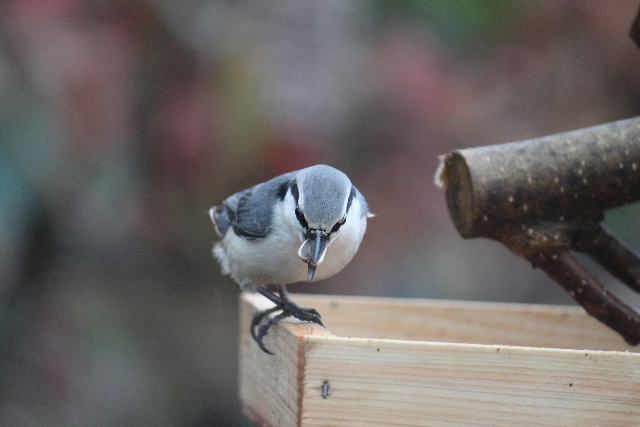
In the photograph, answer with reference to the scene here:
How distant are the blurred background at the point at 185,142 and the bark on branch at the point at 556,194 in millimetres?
942

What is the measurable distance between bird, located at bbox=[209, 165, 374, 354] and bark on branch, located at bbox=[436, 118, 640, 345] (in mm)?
256

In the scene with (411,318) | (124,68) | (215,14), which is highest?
(215,14)

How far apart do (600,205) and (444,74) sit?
114 cm

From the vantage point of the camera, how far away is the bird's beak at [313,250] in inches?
63.6

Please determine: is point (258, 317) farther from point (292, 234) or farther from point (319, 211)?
point (319, 211)

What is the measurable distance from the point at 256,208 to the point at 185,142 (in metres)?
0.69

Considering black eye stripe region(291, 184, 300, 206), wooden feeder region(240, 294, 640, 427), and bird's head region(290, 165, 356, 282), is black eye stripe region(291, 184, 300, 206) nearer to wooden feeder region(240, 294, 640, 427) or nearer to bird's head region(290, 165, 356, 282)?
bird's head region(290, 165, 356, 282)

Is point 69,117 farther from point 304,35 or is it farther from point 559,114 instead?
point 559,114

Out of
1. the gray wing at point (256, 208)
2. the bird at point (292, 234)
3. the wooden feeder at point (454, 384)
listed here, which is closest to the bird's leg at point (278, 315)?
the bird at point (292, 234)

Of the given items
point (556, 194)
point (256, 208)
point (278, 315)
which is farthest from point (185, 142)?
point (556, 194)

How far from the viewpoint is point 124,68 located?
2.54 metres

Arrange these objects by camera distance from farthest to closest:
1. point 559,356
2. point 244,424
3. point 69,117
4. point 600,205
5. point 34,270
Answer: point 244,424 < point 34,270 < point 69,117 < point 600,205 < point 559,356

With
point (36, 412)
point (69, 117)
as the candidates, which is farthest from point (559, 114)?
point (36, 412)

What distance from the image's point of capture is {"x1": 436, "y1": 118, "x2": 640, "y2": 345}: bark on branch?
170 centimetres
